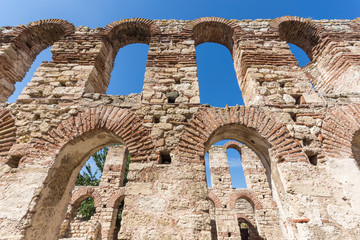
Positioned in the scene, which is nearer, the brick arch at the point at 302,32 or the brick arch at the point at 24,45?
the brick arch at the point at 24,45

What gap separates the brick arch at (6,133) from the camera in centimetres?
341

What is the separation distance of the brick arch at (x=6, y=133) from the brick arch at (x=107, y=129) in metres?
0.53

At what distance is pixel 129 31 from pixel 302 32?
5391 millimetres

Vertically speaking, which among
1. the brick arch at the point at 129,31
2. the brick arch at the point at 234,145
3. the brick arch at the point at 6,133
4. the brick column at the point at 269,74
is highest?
the brick arch at the point at 234,145

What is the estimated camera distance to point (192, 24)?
222 inches

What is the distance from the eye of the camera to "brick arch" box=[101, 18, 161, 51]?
554 cm

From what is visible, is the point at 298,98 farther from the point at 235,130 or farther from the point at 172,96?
the point at 172,96

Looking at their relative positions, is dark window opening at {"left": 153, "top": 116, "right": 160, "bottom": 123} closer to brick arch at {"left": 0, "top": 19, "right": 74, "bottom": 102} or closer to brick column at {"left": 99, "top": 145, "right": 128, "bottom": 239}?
brick arch at {"left": 0, "top": 19, "right": 74, "bottom": 102}

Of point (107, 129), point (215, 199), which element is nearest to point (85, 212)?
point (215, 199)

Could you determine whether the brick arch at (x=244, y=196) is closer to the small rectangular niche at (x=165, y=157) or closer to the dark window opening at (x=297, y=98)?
the dark window opening at (x=297, y=98)

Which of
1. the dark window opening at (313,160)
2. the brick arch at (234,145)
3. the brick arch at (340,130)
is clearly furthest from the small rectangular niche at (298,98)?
the brick arch at (234,145)

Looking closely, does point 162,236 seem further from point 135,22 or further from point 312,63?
point 312,63

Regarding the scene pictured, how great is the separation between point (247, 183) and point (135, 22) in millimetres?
10128

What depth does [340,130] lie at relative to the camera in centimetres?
351
